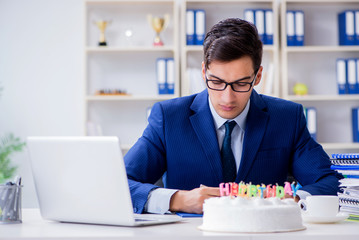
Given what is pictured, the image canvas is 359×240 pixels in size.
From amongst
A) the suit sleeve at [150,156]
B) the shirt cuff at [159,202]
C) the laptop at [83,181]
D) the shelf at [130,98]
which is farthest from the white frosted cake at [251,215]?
the shelf at [130,98]

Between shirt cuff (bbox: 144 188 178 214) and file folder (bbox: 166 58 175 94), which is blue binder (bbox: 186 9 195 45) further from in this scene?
shirt cuff (bbox: 144 188 178 214)

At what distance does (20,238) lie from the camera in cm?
104

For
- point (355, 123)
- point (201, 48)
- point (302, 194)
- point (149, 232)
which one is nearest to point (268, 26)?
point (201, 48)

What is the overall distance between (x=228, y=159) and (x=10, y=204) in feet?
2.99

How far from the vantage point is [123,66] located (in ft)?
14.7

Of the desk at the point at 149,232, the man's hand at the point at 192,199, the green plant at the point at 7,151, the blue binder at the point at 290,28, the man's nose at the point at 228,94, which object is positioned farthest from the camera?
the blue binder at the point at 290,28

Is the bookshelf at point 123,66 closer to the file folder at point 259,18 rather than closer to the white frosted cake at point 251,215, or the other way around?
the file folder at point 259,18

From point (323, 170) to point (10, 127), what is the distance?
3150 millimetres

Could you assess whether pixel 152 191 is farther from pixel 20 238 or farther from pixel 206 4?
pixel 206 4

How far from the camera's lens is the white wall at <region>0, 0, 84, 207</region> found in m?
4.47

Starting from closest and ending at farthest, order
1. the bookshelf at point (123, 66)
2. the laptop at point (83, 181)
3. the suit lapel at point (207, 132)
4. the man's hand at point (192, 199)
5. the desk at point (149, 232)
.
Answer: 1. the desk at point (149, 232)
2. the laptop at point (83, 181)
3. the man's hand at point (192, 199)
4. the suit lapel at point (207, 132)
5. the bookshelf at point (123, 66)

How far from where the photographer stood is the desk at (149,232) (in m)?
1.03

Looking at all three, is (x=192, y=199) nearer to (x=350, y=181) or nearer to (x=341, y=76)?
(x=350, y=181)

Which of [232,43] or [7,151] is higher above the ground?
[232,43]
